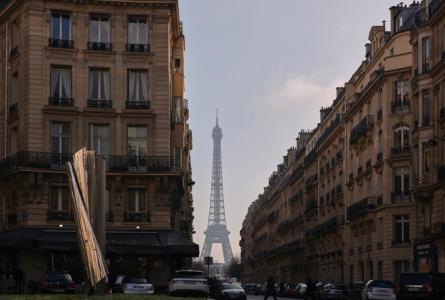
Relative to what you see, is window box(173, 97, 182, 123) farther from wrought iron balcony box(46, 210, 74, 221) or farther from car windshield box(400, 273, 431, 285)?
car windshield box(400, 273, 431, 285)

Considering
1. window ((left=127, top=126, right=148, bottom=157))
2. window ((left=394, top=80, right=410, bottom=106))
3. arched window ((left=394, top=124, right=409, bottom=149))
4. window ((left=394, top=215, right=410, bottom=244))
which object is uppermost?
window ((left=394, top=80, right=410, bottom=106))

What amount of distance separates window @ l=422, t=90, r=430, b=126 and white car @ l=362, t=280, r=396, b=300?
16.2 m

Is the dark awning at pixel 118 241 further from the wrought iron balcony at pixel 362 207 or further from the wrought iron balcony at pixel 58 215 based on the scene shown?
the wrought iron balcony at pixel 362 207

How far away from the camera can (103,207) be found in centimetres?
2403

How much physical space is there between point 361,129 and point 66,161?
93.9 ft

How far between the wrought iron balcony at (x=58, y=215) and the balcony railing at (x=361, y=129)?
91.4 ft

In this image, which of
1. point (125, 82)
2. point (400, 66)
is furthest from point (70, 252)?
point (400, 66)

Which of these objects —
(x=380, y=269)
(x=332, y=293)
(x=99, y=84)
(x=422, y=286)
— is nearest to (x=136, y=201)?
(x=99, y=84)

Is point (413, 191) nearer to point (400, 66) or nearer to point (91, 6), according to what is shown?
point (400, 66)

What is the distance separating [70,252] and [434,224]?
22.1 meters

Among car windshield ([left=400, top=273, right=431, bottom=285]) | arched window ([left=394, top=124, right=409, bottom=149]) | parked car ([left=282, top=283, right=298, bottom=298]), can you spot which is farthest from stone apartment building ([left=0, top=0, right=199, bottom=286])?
parked car ([left=282, top=283, right=298, bottom=298])

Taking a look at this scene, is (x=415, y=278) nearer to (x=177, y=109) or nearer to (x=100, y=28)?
(x=100, y=28)

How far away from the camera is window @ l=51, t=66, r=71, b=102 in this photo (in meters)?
59.0

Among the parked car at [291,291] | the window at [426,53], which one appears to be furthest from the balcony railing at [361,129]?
the window at [426,53]
